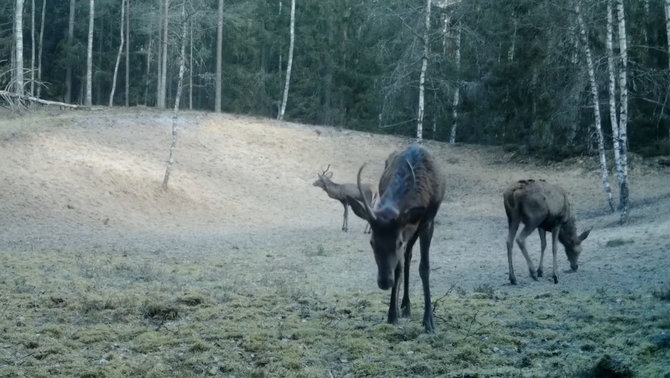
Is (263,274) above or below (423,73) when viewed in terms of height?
below

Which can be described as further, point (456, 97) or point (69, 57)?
point (69, 57)

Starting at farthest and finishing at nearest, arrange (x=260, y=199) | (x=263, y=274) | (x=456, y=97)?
1. (x=456, y=97)
2. (x=260, y=199)
3. (x=263, y=274)

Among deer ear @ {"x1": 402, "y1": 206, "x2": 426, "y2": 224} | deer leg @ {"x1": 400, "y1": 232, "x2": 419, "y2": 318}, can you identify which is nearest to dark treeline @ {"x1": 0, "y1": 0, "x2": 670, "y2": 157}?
deer leg @ {"x1": 400, "y1": 232, "x2": 419, "y2": 318}

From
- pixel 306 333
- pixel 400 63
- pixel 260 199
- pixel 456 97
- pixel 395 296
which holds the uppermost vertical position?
pixel 400 63

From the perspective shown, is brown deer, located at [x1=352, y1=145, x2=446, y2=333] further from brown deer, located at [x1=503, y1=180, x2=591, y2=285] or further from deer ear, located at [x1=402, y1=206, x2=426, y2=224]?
brown deer, located at [x1=503, y1=180, x2=591, y2=285]

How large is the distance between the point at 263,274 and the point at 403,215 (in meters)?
6.50

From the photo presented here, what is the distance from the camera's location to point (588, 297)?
1052cm

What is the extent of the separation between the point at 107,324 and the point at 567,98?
65.4 feet

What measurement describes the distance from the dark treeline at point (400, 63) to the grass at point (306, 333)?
12.2 metres

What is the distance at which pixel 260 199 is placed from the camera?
3036cm

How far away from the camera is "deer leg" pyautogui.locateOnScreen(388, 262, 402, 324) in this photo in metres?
8.53

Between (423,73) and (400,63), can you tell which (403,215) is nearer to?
(423,73)

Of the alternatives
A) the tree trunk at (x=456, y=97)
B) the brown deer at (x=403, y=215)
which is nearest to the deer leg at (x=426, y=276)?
the brown deer at (x=403, y=215)

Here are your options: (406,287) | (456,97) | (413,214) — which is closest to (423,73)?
(456,97)
